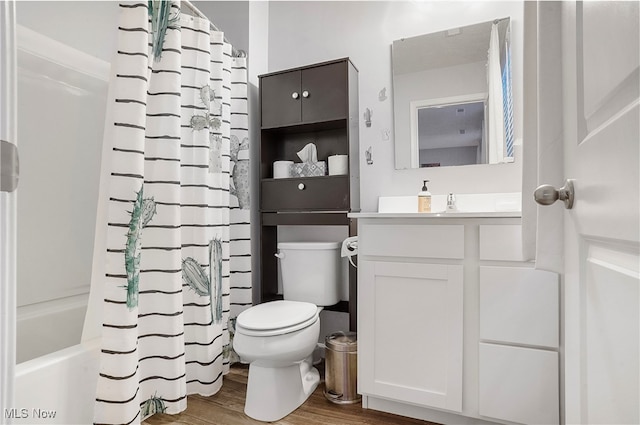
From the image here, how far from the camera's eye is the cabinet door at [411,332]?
1.44 m

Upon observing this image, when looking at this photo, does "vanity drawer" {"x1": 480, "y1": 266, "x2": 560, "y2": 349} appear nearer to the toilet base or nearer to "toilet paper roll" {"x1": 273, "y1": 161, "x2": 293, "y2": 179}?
the toilet base

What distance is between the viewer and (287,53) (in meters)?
2.47

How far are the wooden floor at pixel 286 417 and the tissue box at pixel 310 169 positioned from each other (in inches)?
49.2

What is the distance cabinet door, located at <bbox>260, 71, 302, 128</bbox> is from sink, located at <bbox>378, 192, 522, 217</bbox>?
2.55ft

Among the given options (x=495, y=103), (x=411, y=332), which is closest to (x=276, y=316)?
(x=411, y=332)

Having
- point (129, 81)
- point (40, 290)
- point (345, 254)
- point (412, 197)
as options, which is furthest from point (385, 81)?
point (40, 290)

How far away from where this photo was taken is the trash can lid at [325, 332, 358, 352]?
177 centimetres

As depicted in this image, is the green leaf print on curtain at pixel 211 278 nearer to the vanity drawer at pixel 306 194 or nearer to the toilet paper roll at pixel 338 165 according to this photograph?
the vanity drawer at pixel 306 194

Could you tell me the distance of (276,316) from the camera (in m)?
1.65

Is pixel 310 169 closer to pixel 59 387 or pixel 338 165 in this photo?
pixel 338 165

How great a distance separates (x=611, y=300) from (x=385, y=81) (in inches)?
76.9

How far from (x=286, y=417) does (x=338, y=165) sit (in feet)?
4.46

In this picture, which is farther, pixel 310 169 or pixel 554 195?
pixel 310 169

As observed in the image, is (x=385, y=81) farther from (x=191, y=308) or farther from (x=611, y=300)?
(x=611, y=300)
